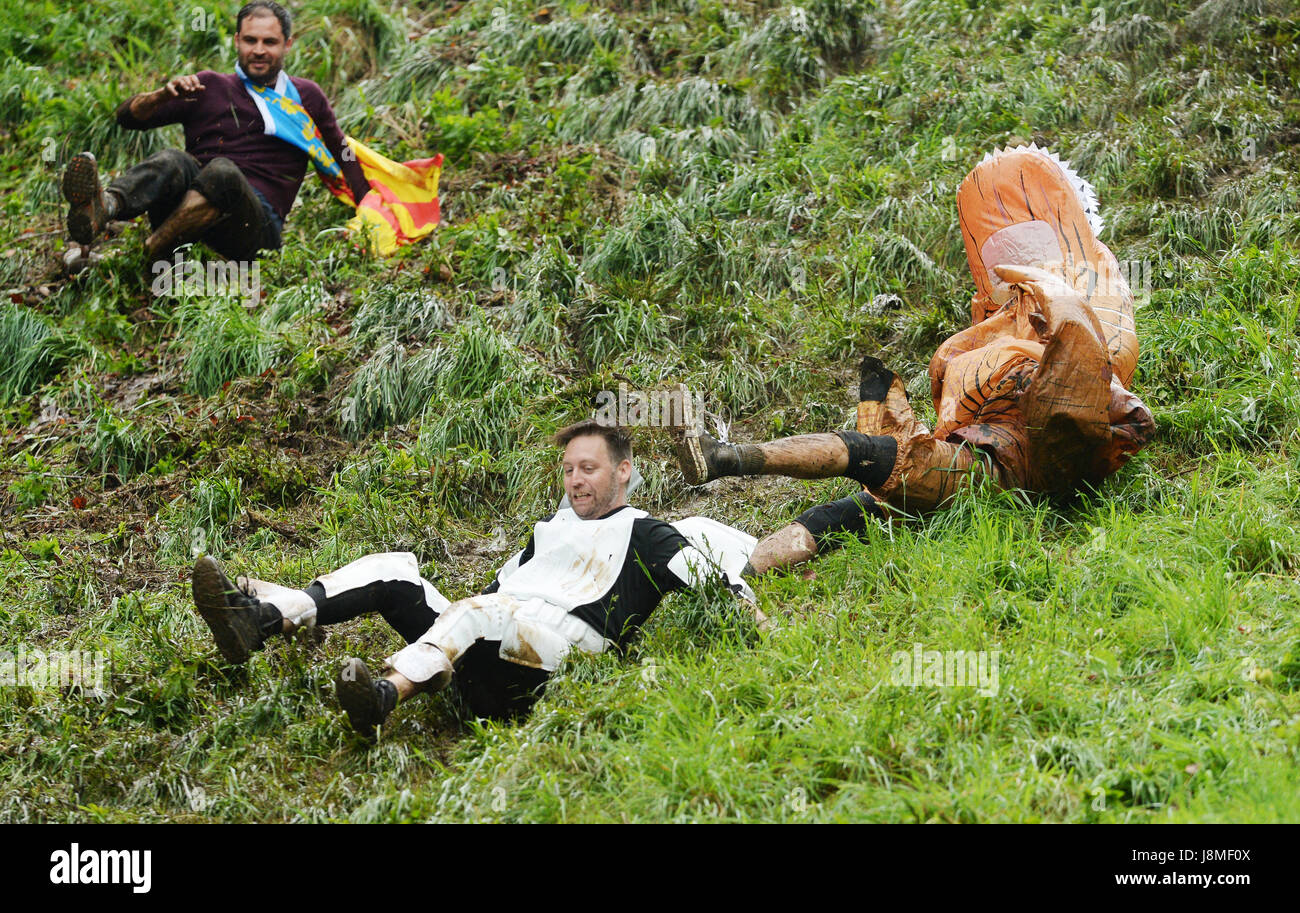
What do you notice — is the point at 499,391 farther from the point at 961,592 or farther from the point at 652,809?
the point at 652,809

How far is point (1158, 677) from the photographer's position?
386 cm

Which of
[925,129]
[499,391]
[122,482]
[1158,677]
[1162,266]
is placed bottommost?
[1158,677]

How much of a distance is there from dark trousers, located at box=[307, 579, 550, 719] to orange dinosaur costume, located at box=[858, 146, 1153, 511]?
1.50m

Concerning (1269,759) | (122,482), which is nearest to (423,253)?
(122,482)

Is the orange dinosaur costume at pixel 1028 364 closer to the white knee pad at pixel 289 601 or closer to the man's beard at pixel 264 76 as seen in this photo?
the white knee pad at pixel 289 601

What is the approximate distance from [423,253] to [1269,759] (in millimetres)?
5426

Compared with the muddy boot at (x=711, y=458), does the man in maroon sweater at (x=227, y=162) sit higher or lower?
higher

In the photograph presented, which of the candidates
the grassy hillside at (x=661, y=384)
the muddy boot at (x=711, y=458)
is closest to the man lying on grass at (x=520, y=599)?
the grassy hillside at (x=661, y=384)

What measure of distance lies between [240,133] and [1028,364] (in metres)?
4.61

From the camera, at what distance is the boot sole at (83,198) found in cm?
634

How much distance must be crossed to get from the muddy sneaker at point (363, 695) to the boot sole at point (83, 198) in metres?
3.56

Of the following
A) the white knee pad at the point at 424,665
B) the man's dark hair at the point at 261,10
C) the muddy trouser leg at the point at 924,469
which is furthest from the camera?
the man's dark hair at the point at 261,10

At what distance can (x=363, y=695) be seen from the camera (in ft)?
12.8

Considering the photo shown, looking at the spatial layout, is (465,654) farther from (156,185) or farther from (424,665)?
(156,185)
